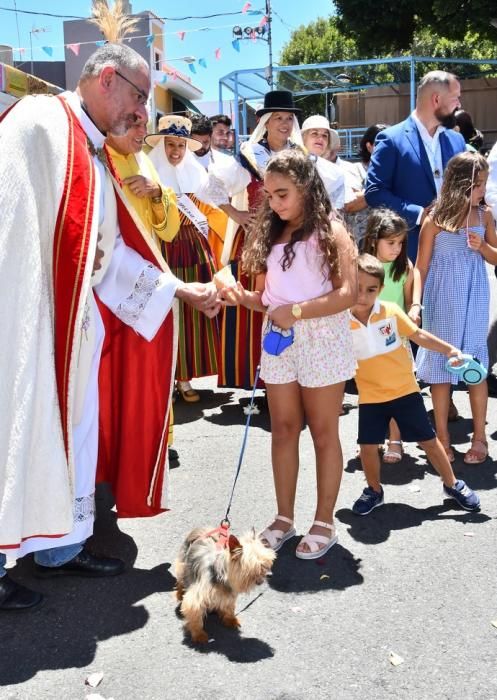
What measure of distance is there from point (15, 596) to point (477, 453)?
2.81m

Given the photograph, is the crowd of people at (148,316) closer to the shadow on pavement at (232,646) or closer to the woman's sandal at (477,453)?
the woman's sandal at (477,453)

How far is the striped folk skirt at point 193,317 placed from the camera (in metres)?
6.16

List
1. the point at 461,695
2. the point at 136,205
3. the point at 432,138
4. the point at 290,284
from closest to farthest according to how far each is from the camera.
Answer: the point at 461,695, the point at 290,284, the point at 136,205, the point at 432,138

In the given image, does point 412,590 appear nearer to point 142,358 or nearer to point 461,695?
point 461,695

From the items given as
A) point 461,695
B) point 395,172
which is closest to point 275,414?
point 461,695

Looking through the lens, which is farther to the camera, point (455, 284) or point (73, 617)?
point (455, 284)

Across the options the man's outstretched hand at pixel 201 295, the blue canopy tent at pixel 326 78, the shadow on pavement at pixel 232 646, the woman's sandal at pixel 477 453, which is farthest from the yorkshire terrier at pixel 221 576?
the blue canopy tent at pixel 326 78

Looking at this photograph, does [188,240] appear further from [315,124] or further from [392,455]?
[392,455]

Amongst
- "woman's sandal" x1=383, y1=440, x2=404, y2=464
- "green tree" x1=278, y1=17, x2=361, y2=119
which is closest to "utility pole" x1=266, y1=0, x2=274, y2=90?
"woman's sandal" x1=383, y1=440, x2=404, y2=464

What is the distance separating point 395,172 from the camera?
17.7ft

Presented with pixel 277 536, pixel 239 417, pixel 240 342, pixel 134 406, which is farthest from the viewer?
pixel 240 342

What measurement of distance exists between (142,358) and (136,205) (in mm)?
962

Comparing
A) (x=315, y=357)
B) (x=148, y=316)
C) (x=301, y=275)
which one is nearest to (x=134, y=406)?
(x=148, y=316)

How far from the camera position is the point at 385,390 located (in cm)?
408
